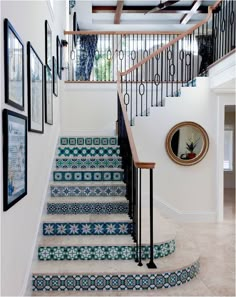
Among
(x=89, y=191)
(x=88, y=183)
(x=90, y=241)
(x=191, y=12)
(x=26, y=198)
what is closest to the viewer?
(x=26, y=198)

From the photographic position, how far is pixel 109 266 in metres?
3.07

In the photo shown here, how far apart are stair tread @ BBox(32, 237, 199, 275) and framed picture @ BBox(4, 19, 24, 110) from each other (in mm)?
1554

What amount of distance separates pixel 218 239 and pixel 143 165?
2.38m

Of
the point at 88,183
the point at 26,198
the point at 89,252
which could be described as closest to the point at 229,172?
the point at 88,183

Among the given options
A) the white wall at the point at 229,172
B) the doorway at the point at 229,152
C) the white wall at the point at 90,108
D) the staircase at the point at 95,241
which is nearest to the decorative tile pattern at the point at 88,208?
the staircase at the point at 95,241

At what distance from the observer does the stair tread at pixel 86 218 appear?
11.7 ft

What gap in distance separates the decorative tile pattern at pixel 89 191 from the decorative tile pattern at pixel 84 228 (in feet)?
2.23

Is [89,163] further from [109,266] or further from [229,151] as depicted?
Answer: [229,151]

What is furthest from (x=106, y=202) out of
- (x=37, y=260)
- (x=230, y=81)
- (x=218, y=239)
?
(x=230, y=81)

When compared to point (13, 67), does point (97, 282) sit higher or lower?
lower

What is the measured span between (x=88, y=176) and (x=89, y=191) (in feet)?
1.04

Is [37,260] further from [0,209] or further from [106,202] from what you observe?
[0,209]

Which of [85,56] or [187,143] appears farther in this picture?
[85,56]

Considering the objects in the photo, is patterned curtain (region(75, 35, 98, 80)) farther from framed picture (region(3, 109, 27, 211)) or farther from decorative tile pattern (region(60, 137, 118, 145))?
framed picture (region(3, 109, 27, 211))
